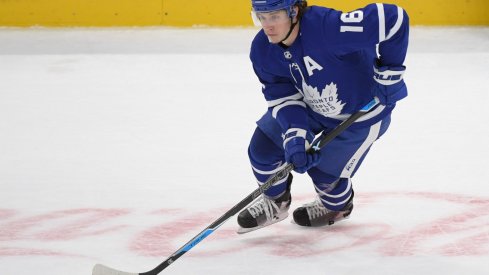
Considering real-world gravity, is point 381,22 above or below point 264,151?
above

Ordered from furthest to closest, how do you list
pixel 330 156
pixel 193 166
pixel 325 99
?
pixel 193 166, pixel 330 156, pixel 325 99

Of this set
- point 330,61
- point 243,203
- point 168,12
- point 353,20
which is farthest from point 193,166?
point 168,12

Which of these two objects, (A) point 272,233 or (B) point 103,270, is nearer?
(B) point 103,270

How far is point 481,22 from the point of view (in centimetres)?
648

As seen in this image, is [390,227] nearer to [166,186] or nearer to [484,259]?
A: [484,259]

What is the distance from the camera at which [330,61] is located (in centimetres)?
310

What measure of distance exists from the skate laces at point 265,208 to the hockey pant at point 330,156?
0.08m

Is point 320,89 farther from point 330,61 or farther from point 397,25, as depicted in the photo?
point 397,25

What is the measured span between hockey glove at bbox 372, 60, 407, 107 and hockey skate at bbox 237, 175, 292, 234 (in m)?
0.53

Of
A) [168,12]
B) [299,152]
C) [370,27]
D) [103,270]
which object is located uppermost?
[168,12]

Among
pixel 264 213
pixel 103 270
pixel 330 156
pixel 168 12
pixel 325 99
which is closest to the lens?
pixel 103 270

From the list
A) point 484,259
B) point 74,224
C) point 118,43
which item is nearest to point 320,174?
point 484,259

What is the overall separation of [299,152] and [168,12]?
11.9 ft

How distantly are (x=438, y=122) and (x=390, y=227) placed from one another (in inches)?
52.1
